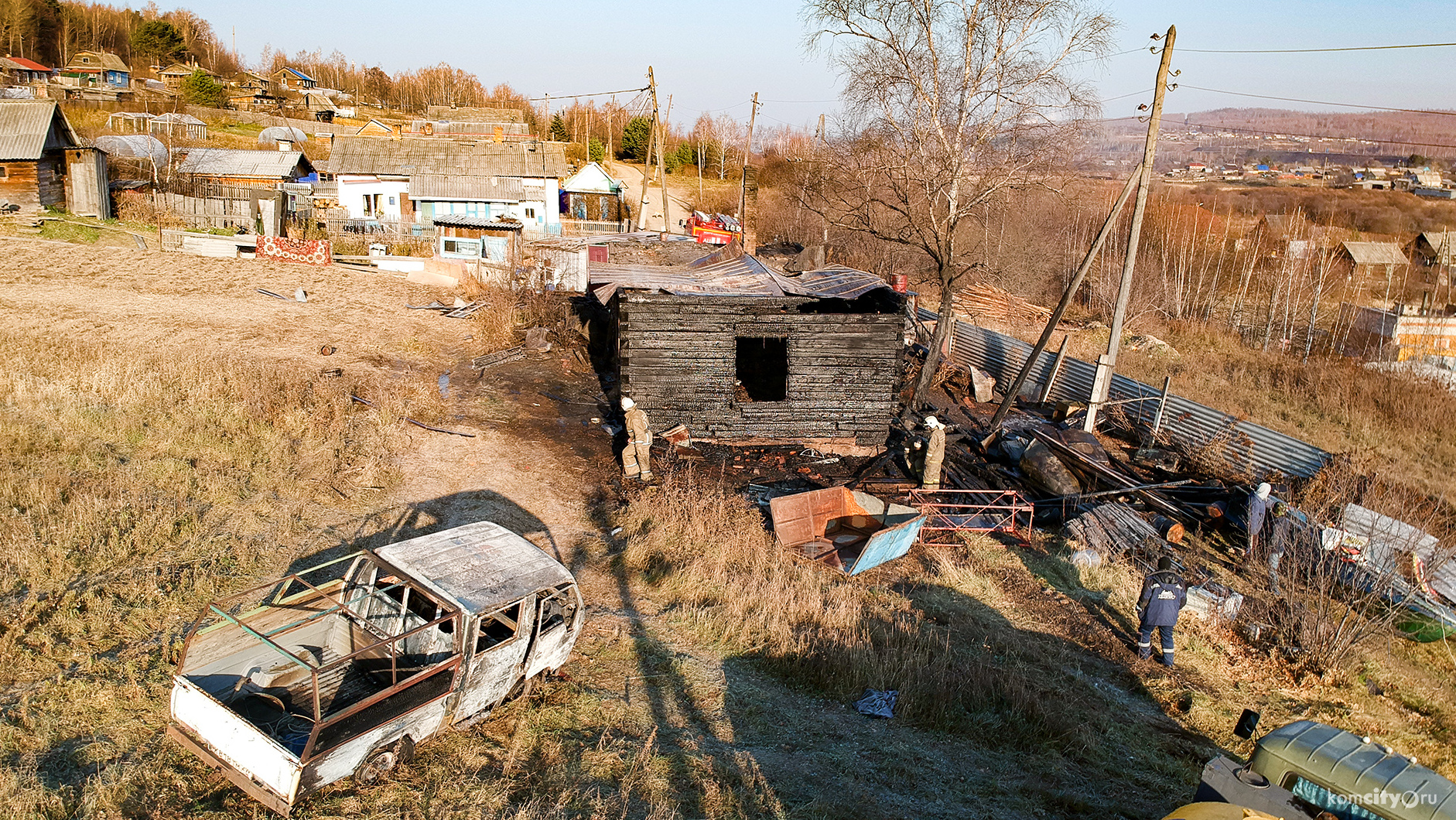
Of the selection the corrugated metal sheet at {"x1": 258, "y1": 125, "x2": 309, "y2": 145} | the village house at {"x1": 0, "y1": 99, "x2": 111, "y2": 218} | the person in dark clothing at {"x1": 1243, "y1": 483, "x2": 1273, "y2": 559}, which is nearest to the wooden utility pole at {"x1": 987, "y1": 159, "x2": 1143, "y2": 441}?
the person in dark clothing at {"x1": 1243, "y1": 483, "x2": 1273, "y2": 559}

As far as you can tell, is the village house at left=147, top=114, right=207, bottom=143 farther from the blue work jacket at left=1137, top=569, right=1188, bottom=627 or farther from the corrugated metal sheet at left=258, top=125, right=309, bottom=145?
the blue work jacket at left=1137, top=569, right=1188, bottom=627

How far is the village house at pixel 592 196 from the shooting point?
132 feet

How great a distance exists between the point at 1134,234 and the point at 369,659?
45.8 feet

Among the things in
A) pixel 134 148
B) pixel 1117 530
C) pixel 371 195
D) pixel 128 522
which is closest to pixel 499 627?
pixel 128 522

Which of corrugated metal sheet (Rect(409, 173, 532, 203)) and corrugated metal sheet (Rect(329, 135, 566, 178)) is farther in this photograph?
corrugated metal sheet (Rect(409, 173, 532, 203))

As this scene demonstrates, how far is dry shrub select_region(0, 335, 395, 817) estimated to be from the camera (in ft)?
18.4

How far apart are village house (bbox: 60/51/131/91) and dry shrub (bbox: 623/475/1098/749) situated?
68.3m

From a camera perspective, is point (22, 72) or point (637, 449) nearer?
point (637, 449)

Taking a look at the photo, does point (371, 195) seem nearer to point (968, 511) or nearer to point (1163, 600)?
point (968, 511)

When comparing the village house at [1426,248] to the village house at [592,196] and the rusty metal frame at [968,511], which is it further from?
the village house at [592,196]

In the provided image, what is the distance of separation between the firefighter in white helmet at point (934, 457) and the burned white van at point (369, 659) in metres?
6.84

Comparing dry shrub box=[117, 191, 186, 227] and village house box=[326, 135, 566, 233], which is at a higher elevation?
village house box=[326, 135, 566, 233]

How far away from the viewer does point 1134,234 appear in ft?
47.0

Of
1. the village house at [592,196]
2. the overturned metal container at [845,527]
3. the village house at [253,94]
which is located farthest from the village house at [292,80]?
the overturned metal container at [845,527]
